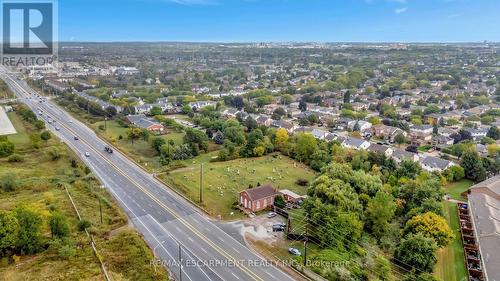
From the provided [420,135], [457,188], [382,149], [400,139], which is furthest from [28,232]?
[420,135]

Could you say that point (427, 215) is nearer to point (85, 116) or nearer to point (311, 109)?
point (311, 109)

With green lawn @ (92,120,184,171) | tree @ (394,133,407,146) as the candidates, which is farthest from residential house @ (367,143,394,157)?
green lawn @ (92,120,184,171)

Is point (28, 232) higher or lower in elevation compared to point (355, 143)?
lower

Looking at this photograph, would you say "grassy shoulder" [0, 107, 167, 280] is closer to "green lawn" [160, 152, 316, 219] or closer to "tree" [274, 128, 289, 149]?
"green lawn" [160, 152, 316, 219]

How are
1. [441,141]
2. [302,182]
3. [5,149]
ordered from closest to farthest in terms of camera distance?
[302,182] → [5,149] → [441,141]

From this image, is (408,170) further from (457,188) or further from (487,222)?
(487,222)

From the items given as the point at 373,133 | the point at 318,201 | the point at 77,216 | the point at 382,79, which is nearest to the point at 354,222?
the point at 318,201
